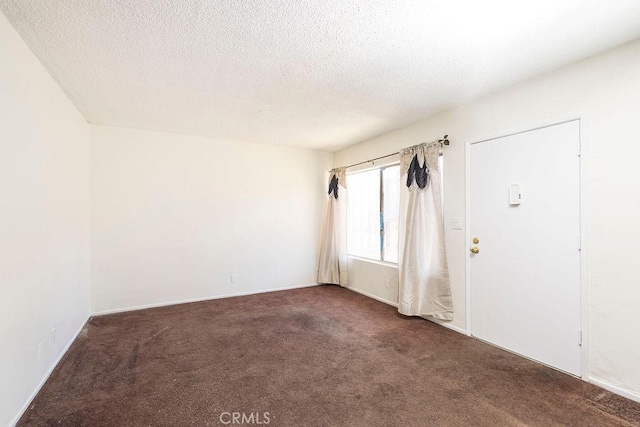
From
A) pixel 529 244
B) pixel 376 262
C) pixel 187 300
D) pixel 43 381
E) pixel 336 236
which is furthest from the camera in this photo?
pixel 336 236

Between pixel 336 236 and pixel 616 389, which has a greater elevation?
pixel 336 236

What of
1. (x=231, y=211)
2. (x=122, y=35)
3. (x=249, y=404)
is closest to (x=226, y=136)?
(x=231, y=211)

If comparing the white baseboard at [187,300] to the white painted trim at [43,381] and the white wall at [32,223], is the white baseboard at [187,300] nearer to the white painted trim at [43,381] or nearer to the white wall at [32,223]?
the white painted trim at [43,381]

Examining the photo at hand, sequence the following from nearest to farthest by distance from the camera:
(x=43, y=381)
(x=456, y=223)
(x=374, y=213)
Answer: (x=43, y=381) → (x=456, y=223) → (x=374, y=213)

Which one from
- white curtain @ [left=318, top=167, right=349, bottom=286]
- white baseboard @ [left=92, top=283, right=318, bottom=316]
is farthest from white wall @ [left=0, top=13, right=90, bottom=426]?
white curtain @ [left=318, top=167, right=349, bottom=286]

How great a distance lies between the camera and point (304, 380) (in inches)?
86.4

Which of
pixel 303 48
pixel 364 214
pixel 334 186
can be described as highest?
pixel 303 48

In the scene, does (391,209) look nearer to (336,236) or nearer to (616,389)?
(336,236)

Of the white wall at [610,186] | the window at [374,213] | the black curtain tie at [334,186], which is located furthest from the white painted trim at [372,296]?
the white wall at [610,186]

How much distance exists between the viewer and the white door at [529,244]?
2.25 meters

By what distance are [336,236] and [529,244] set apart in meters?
2.88

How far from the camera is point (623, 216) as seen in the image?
6.51 ft

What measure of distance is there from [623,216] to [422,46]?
1.84 meters

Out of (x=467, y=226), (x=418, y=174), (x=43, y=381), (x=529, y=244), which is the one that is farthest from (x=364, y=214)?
(x=43, y=381)
